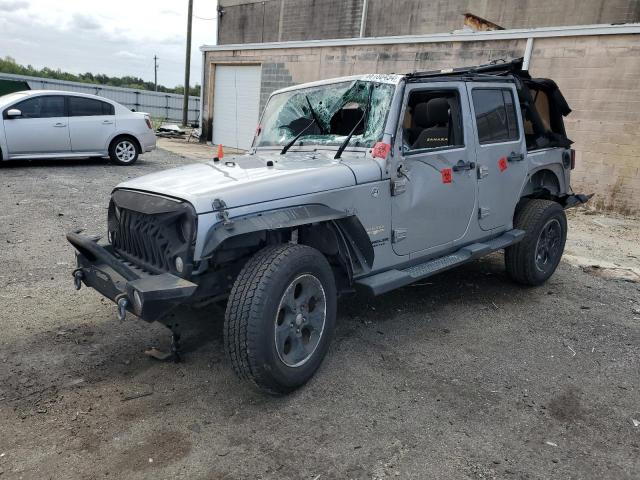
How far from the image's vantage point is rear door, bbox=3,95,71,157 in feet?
34.2

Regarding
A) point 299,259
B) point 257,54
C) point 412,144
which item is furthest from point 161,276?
point 257,54

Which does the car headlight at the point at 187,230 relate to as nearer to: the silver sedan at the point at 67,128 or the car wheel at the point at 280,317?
the car wheel at the point at 280,317

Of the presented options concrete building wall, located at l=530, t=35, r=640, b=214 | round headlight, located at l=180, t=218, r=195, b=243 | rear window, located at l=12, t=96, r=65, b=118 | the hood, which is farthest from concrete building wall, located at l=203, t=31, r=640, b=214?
round headlight, located at l=180, t=218, r=195, b=243

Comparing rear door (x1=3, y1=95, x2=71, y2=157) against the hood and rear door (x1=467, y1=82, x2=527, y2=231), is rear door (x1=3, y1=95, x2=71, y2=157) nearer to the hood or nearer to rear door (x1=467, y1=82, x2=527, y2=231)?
the hood

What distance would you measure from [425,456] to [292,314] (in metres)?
1.10

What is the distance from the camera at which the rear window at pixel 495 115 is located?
4684mm

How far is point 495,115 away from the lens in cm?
489

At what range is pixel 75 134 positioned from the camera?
36.8ft

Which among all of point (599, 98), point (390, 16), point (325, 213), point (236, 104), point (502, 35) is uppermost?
point (390, 16)

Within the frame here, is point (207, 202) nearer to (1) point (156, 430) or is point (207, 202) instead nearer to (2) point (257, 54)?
(1) point (156, 430)

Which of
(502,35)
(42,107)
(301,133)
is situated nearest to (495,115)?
(301,133)

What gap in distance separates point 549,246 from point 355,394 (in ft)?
10.7

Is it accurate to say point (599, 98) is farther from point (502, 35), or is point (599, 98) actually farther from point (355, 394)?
point (355, 394)

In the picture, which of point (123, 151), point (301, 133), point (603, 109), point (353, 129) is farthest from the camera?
point (123, 151)
